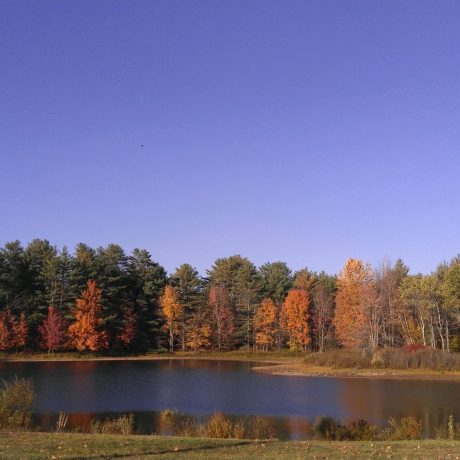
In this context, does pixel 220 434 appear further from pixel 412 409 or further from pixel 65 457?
pixel 412 409

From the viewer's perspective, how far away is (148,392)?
1348 inches

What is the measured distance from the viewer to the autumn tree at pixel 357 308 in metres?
60.2

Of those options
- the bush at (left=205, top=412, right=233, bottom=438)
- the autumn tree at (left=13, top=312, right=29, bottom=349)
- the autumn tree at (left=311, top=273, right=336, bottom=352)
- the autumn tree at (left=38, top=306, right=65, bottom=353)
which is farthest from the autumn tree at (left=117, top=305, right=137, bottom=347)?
the bush at (left=205, top=412, right=233, bottom=438)

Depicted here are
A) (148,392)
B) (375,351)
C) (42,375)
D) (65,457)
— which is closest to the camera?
(65,457)

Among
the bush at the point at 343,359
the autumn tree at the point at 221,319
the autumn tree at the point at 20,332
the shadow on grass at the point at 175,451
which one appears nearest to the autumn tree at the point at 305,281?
the autumn tree at the point at 221,319

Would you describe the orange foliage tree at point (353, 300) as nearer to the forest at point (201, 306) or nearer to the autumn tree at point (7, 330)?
the forest at point (201, 306)

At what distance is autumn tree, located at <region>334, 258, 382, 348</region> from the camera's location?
6016 cm

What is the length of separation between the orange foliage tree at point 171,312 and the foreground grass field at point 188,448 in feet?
201

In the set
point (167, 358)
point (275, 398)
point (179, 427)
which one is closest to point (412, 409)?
point (275, 398)

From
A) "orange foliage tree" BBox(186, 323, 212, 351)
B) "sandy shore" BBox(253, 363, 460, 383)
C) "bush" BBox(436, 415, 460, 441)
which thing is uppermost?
"orange foliage tree" BBox(186, 323, 212, 351)

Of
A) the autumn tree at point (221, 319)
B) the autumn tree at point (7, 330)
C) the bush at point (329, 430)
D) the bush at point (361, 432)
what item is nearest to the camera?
the bush at point (361, 432)

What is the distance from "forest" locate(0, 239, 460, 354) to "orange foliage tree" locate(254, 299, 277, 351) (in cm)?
13

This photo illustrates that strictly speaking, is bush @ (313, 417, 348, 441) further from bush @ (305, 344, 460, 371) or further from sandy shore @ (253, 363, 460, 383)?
bush @ (305, 344, 460, 371)

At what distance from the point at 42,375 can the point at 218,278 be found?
4499 centimetres
